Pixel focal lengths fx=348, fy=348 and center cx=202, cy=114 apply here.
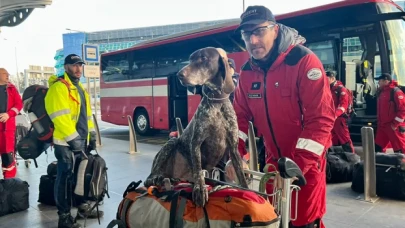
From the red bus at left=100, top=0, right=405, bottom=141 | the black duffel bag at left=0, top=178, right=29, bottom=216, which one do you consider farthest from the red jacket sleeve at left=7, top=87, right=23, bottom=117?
the red bus at left=100, top=0, right=405, bottom=141

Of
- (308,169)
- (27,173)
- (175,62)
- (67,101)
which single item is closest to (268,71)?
(308,169)

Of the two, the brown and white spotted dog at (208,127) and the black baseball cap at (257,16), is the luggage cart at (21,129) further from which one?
the black baseball cap at (257,16)

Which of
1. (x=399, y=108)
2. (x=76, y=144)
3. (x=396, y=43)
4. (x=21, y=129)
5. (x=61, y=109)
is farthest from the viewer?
(x=21, y=129)

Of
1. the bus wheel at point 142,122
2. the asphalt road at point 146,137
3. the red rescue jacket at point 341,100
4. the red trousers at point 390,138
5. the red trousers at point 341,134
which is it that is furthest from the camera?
the bus wheel at point 142,122

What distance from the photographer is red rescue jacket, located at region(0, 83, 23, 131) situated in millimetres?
5198

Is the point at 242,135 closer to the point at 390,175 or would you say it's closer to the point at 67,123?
the point at 67,123

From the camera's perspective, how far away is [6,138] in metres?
5.14

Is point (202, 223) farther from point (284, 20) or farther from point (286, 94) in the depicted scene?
point (284, 20)

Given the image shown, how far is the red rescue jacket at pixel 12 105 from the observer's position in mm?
5198

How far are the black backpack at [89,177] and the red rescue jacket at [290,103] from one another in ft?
7.02

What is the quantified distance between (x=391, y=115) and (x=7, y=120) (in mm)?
6507

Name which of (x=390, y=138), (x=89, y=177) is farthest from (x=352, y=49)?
(x=89, y=177)

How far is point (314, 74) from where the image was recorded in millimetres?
Result: 2123

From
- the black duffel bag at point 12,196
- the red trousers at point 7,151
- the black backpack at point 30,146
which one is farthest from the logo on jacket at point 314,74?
the red trousers at point 7,151
